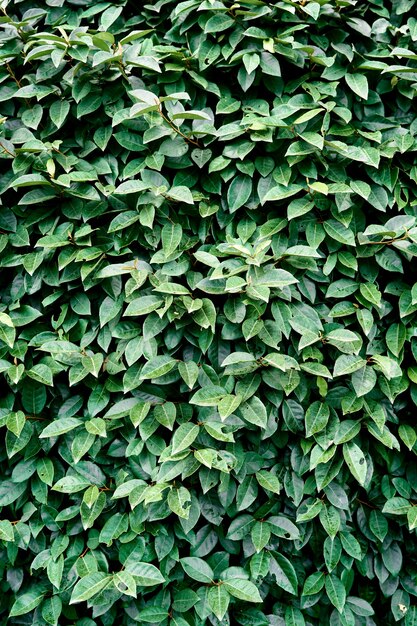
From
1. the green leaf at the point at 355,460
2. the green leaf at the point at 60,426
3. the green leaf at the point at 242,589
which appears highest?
the green leaf at the point at 60,426

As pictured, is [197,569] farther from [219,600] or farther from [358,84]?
[358,84]

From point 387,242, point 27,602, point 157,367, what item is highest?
point 387,242

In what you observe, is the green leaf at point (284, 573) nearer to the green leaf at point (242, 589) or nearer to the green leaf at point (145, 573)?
the green leaf at point (242, 589)

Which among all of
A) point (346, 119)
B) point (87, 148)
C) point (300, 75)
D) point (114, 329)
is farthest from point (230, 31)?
point (114, 329)

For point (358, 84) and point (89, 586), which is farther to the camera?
point (358, 84)

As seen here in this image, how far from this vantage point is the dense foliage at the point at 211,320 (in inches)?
71.9

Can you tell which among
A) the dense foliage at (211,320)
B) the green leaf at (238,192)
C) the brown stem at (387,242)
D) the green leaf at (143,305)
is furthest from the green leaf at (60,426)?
the brown stem at (387,242)

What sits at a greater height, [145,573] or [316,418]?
[316,418]

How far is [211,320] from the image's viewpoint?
1803mm

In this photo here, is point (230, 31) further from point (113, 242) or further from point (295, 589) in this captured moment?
point (295, 589)

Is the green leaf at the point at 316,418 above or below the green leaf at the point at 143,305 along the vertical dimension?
Answer: below

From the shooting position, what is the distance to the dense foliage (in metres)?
1.83

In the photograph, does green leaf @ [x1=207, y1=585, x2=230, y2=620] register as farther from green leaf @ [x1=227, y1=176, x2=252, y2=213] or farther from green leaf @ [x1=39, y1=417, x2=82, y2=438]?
green leaf @ [x1=227, y1=176, x2=252, y2=213]

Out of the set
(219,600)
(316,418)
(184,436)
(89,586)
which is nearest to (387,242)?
(316,418)
